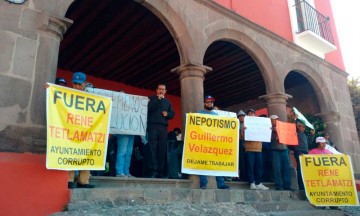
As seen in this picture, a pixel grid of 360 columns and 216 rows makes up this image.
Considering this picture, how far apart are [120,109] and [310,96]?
721 centimetres

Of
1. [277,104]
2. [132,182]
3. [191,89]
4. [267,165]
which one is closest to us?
[132,182]

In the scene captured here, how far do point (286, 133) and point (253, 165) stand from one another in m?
1.19

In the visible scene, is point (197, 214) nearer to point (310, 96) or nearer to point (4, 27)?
point (4, 27)

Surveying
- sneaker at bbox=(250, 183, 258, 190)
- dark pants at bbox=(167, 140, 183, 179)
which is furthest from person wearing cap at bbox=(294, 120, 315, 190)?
dark pants at bbox=(167, 140, 183, 179)

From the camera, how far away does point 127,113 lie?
5.48 metres

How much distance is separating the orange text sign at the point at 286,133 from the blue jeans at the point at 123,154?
3.22 m

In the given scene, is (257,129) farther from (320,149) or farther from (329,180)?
(329,180)

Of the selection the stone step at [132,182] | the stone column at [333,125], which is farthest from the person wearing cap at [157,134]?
the stone column at [333,125]

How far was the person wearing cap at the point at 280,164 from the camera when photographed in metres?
6.49

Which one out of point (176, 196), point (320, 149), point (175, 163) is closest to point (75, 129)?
point (176, 196)

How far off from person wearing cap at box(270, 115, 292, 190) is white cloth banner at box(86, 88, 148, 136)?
2.86m

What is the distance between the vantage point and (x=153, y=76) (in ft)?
32.2

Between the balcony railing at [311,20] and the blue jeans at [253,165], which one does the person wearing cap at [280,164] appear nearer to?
the blue jeans at [253,165]

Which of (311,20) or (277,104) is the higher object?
(311,20)
